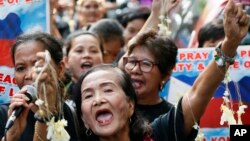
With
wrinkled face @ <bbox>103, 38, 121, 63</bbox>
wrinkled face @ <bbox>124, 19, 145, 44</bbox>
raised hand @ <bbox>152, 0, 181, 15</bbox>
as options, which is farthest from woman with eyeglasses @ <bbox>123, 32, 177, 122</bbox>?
wrinkled face @ <bbox>124, 19, 145, 44</bbox>

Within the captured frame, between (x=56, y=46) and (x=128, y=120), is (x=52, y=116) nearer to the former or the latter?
(x=128, y=120)

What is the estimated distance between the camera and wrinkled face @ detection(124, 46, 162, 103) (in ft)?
16.9

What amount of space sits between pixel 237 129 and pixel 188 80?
1.78 m

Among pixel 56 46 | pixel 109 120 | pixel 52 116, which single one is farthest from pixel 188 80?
pixel 52 116

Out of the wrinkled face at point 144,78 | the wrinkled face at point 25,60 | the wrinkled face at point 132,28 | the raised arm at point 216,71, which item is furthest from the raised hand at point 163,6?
the wrinkled face at point 132,28

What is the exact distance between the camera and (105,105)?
4.29 meters

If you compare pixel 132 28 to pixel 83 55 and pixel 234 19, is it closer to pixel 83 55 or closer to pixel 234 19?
pixel 83 55

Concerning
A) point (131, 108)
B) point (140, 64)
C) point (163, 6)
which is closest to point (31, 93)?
point (131, 108)

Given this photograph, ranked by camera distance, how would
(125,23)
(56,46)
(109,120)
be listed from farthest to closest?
1. (125,23)
2. (56,46)
3. (109,120)

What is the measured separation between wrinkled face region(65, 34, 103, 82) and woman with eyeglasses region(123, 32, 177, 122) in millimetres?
1076

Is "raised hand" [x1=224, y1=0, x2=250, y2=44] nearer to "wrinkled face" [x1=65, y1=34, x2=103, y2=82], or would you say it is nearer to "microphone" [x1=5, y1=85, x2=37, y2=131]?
"microphone" [x1=5, y1=85, x2=37, y2=131]

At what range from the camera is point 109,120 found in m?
4.27

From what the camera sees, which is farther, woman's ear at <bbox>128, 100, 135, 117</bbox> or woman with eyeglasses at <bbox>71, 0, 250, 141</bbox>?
woman's ear at <bbox>128, 100, 135, 117</bbox>

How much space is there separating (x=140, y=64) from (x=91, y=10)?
382cm
